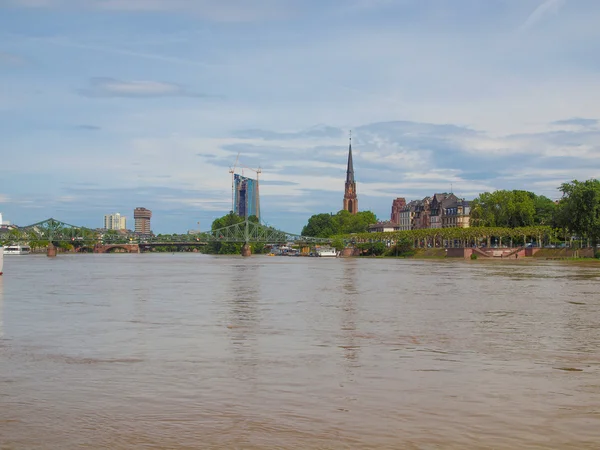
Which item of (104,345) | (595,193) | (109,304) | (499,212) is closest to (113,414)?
(104,345)

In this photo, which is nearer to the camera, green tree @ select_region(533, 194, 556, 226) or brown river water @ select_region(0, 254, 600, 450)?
brown river water @ select_region(0, 254, 600, 450)

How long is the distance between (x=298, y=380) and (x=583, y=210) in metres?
105

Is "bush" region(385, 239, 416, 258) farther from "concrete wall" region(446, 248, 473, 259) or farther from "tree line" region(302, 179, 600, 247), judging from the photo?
"concrete wall" region(446, 248, 473, 259)

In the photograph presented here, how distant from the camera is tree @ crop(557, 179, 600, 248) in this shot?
108m

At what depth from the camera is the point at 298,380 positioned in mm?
13750

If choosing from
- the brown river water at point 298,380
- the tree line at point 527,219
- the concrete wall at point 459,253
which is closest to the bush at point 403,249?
the tree line at point 527,219

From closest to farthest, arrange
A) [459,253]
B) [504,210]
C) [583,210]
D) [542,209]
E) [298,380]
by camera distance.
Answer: [298,380] → [583,210] → [459,253] → [504,210] → [542,209]

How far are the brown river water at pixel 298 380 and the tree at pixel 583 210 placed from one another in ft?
284

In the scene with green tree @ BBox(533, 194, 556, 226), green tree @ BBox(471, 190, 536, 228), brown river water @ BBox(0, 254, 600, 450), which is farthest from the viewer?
green tree @ BBox(533, 194, 556, 226)

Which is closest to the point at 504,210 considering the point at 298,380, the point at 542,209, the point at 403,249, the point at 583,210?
the point at 542,209

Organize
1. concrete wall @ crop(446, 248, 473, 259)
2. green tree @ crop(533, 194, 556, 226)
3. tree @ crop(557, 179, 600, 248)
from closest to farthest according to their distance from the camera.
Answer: tree @ crop(557, 179, 600, 248) → concrete wall @ crop(446, 248, 473, 259) → green tree @ crop(533, 194, 556, 226)

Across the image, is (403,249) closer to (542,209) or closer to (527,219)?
(527,219)

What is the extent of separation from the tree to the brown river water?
86.4 meters

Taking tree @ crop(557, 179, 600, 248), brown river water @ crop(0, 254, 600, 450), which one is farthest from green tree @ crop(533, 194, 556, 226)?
brown river water @ crop(0, 254, 600, 450)
